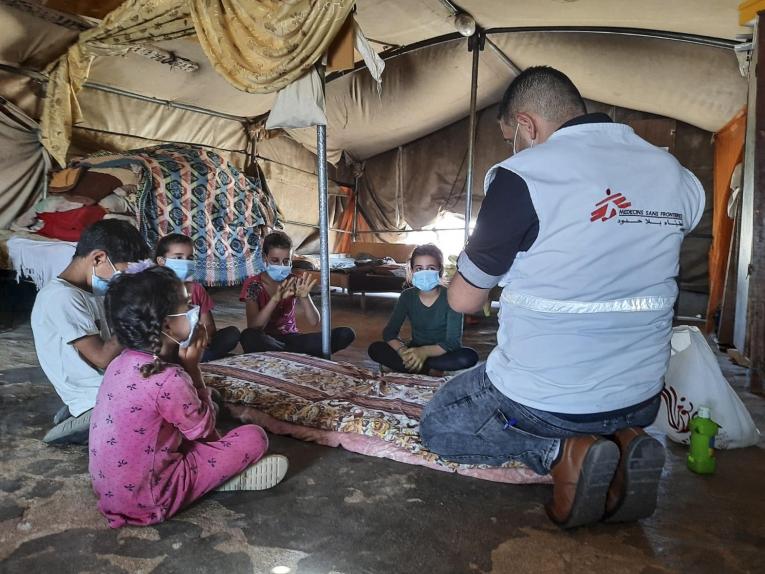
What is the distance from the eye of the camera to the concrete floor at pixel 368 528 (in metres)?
1.37

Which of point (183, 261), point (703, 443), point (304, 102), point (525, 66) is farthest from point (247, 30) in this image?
point (525, 66)

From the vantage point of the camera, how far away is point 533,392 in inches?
59.6

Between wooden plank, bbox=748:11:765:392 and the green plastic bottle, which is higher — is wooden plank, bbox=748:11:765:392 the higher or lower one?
the higher one

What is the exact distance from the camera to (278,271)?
3.20m

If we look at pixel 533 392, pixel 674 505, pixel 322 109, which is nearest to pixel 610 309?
pixel 533 392

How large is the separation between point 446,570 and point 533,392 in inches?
20.2

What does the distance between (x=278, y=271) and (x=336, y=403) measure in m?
1.12

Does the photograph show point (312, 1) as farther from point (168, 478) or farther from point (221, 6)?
point (168, 478)

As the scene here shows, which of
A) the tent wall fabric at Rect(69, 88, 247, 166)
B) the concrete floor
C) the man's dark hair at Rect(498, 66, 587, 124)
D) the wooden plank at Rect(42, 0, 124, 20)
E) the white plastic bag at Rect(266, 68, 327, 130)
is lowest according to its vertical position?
the concrete floor

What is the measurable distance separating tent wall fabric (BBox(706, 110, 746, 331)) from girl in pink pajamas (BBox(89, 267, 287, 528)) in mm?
5306

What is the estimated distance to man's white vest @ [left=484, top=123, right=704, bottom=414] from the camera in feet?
4.58

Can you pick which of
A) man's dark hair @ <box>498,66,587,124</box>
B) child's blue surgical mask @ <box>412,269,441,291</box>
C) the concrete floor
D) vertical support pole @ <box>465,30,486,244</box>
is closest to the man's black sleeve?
man's dark hair @ <box>498,66,587,124</box>

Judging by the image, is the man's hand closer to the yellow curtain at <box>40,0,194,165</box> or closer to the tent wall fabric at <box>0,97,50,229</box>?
the yellow curtain at <box>40,0,194,165</box>

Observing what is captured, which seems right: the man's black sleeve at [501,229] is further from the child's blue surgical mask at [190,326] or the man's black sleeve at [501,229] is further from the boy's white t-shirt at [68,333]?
the boy's white t-shirt at [68,333]
